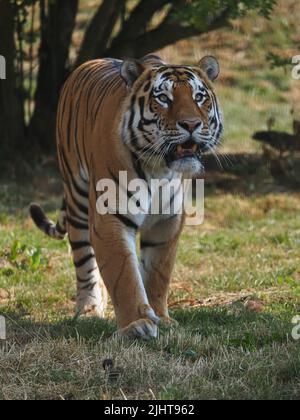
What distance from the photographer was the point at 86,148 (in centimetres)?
690

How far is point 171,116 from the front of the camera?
6008 mm

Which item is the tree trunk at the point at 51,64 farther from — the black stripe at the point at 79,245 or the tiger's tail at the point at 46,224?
the black stripe at the point at 79,245

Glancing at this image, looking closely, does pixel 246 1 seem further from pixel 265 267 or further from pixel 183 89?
pixel 183 89

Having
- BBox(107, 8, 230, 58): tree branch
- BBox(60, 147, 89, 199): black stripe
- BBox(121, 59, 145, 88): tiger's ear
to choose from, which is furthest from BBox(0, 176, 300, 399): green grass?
BBox(107, 8, 230, 58): tree branch

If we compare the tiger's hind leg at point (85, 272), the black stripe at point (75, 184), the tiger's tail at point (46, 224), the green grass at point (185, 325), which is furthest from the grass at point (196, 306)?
the black stripe at point (75, 184)

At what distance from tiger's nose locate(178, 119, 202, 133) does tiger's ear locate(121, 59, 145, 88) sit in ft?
1.97

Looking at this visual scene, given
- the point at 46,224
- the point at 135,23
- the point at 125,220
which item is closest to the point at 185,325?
the point at 125,220

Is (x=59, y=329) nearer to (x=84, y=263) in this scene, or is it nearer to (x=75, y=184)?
(x=84, y=263)

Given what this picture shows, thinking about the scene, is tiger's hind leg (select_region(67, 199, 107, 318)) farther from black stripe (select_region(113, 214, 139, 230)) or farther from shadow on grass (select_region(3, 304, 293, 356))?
black stripe (select_region(113, 214, 139, 230))

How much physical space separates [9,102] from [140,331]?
5.76 meters

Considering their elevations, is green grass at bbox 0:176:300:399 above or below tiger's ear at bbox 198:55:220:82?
below

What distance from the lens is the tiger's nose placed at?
19.4 ft

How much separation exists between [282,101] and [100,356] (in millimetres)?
10222
